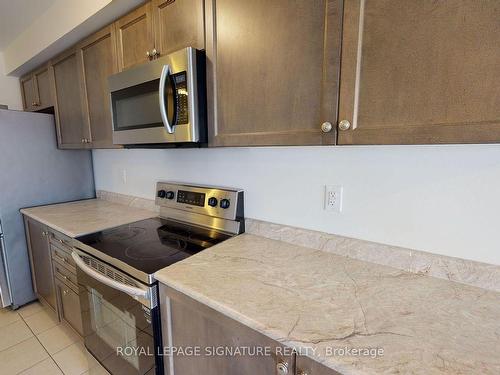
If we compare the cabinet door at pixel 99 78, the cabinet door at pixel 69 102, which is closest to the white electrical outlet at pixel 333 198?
the cabinet door at pixel 99 78

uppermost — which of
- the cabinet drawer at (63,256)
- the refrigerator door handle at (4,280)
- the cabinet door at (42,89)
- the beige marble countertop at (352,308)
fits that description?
the cabinet door at (42,89)

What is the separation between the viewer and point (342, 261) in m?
1.08

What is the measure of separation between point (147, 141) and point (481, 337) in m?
1.42

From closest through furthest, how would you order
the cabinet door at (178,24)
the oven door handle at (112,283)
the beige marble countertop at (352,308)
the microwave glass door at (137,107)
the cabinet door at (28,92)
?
the beige marble countertop at (352,308), the oven door handle at (112,283), the cabinet door at (178,24), the microwave glass door at (137,107), the cabinet door at (28,92)

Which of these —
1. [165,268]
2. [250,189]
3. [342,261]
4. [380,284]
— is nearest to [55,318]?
[165,268]

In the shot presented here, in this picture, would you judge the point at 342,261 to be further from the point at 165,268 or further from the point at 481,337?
the point at 165,268

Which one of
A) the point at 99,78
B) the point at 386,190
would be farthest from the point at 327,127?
the point at 99,78

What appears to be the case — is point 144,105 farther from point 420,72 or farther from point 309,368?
point 309,368

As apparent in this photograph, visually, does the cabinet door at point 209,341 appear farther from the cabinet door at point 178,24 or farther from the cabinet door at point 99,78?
the cabinet door at point 99,78

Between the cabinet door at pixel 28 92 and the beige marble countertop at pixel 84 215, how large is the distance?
1.10m

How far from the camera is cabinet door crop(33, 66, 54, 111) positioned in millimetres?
2221

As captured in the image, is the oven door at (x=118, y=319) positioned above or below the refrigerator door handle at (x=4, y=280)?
above

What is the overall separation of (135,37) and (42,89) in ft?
5.15

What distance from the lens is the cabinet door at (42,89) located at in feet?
7.29
